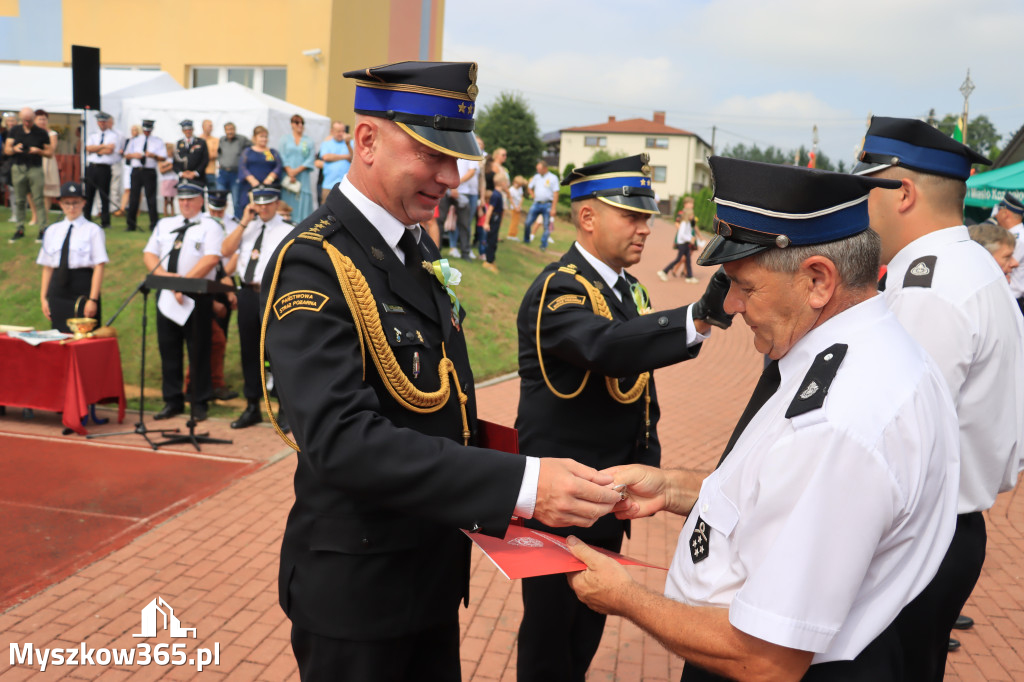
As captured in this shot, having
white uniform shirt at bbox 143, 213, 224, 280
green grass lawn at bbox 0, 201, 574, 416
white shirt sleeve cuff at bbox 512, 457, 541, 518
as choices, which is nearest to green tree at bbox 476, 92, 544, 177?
green grass lawn at bbox 0, 201, 574, 416

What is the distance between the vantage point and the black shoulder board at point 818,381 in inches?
61.1

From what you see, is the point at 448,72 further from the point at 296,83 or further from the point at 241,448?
the point at 296,83

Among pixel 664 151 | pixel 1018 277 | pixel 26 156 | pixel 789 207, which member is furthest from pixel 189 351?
pixel 664 151

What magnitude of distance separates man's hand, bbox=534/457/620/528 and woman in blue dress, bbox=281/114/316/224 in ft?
43.0

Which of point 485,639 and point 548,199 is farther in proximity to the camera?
point 548,199

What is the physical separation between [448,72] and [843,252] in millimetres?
1178

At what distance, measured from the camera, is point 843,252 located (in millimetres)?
1722

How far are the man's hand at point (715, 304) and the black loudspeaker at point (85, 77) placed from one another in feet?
45.6

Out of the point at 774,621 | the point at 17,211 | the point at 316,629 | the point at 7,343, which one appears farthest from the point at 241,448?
the point at 17,211

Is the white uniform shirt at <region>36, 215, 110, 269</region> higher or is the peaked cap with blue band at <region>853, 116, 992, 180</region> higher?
the peaked cap with blue band at <region>853, 116, 992, 180</region>

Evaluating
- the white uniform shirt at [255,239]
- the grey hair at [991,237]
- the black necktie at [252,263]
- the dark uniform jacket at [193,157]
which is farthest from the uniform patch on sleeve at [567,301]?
the dark uniform jacket at [193,157]

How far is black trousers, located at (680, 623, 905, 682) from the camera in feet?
Answer: 5.45

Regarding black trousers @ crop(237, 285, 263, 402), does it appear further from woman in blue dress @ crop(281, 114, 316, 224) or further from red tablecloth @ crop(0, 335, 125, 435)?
woman in blue dress @ crop(281, 114, 316, 224)

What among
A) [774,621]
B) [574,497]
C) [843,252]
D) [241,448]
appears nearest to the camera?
[774,621]
